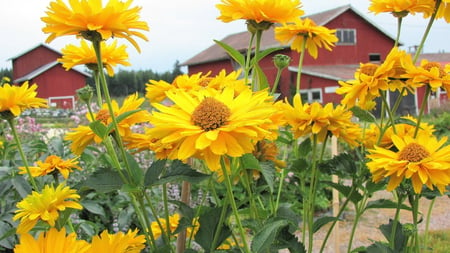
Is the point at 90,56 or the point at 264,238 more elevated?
the point at 90,56

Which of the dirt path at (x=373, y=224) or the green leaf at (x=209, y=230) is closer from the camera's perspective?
the green leaf at (x=209, y=230)

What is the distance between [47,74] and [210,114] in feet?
67.8

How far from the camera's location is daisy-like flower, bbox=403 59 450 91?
859 millimetres

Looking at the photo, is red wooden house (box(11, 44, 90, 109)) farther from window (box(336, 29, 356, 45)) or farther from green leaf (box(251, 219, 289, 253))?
green leaf (box(251, 219, 289, 253))

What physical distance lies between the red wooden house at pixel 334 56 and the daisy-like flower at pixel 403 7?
42.4 feet

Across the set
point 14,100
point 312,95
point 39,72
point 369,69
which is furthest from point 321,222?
point 39,72

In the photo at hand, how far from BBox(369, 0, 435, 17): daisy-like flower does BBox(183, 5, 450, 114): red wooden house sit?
42.4 feet

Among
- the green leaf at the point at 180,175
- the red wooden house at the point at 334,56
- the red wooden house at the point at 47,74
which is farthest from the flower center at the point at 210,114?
the red wooden house at the point at 47,74

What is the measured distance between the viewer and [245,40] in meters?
16.3

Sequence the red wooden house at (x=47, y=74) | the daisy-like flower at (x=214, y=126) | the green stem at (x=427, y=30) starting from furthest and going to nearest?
the red wooden house at (x=47, y=74), the green stem at (x=427, y=30), the daisy-like flower at (x=214, y=126)

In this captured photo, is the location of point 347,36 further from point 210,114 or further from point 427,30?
point 210,114

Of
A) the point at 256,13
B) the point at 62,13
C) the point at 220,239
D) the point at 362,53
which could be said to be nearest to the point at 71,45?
the point at 62,13

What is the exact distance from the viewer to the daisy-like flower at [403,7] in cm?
97

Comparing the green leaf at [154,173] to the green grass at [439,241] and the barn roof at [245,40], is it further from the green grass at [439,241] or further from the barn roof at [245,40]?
the barn roof at [245,40]
